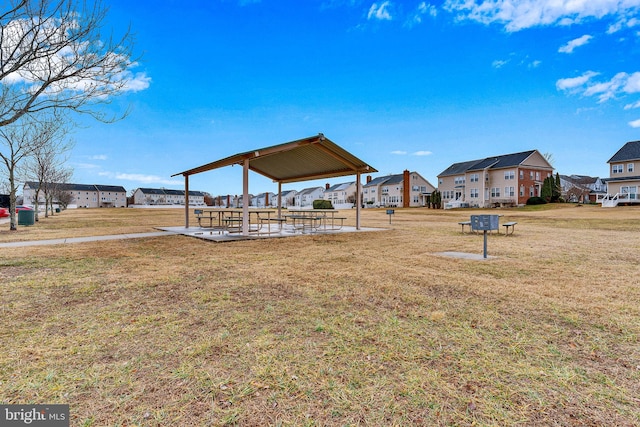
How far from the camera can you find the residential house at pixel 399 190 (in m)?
56.0

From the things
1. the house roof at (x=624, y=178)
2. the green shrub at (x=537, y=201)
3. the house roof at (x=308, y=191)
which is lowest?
the green shrub at (x=537, y=201)

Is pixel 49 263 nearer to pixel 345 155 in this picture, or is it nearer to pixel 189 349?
pixel 189 349

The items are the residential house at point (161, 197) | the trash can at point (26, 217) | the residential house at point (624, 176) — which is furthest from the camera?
the residential house at point (161, 197)

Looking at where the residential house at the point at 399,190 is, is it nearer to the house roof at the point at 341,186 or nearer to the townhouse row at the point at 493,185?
the townhouse row at the point at 493,185

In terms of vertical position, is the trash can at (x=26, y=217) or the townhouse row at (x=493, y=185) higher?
the townhouse row at (x=493, y=185)

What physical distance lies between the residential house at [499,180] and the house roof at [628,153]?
23.4 feet

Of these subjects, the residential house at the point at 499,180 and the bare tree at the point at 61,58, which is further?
the residential house at the point at 499,180

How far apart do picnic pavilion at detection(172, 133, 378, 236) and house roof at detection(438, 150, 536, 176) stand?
3619 cm

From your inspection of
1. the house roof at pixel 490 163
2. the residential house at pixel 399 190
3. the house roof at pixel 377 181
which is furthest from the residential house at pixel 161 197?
the house roof at pixel 490 163

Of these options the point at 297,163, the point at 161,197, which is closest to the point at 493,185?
the point at 297,163

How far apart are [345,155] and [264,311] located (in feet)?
32.9

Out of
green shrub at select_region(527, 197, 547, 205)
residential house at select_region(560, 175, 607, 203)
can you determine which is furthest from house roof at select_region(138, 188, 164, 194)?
residential house at select_region(560, 175, 607, 203)

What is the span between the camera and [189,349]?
9.21ft

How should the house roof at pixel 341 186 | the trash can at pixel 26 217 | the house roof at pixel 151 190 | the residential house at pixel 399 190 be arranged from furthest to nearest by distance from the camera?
the house roof at pixel 151 190 → the house roof at pixel 341 186 → the residential house at pixel 399 190 → the trash can at pixel 26 217
